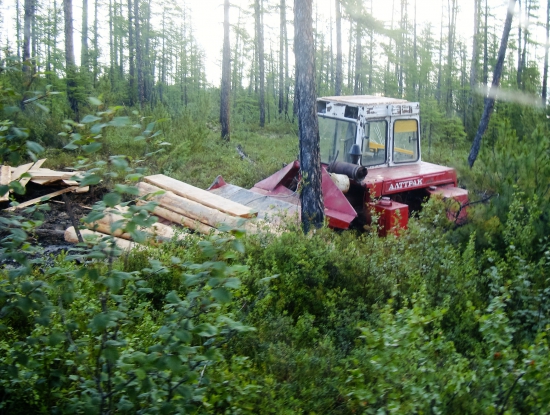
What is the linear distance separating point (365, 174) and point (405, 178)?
3.17ft

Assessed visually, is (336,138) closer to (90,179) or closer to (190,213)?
(190,213)

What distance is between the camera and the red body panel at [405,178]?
364 inches

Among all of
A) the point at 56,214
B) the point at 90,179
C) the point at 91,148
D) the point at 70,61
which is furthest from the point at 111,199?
the point at 70,61

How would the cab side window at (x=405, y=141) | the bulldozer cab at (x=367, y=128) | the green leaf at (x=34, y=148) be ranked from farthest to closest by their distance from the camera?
the cab side window at (x=405, y=141), the bulldozer cab at (x=367, y=128), the green leaf at (x=34, y=148)

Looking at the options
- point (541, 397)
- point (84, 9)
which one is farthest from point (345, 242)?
point (84, 9)

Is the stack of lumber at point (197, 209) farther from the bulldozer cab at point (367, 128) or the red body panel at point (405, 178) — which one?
the bulldozer cab at point (367, 128)

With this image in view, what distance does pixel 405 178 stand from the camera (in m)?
9.66

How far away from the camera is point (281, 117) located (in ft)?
121

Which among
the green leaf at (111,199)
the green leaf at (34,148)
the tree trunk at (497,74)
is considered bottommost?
the green leaf at (111,199)

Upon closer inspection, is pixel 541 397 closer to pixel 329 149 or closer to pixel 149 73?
pixel 329 149

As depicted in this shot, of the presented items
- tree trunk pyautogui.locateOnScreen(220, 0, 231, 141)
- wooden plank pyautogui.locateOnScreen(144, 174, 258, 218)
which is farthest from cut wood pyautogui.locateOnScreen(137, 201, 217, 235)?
tree trunk pyautogui.locateOnScreen(220, 0, 231, 141)

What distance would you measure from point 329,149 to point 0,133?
7.61 meters

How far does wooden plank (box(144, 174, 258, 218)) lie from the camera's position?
8531mm

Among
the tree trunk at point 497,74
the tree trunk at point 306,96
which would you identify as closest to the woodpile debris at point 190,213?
the tree trunk at point 306,96
